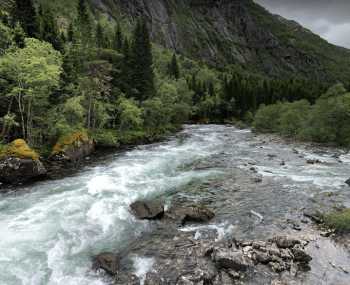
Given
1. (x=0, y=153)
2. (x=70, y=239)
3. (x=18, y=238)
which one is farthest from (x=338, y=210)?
(x=0, y=153)

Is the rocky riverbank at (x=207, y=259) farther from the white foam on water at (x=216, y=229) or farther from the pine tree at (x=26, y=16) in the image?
the pine tree at (x=26, y=16)

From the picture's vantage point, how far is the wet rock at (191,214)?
1553cm

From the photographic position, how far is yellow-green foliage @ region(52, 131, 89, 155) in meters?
29.4

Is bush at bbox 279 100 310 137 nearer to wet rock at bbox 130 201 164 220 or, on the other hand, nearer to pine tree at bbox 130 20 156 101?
pine tree at bbox 130 20 156 101

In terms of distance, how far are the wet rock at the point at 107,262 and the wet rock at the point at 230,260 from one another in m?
3.86

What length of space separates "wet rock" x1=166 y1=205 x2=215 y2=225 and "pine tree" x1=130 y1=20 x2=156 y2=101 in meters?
37.9

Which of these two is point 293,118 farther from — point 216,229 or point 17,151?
point 17,151

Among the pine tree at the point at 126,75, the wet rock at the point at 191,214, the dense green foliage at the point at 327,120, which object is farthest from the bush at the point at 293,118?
the wet rock at the point at 191,214

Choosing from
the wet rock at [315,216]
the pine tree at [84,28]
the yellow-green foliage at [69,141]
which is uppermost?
the pine tree at [84,28]

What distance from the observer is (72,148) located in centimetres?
3017

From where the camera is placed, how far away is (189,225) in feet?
49.4

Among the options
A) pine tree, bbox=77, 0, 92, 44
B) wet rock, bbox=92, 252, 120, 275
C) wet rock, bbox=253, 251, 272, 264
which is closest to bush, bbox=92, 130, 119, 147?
wet rock, bbox=92, 252, 120, 275

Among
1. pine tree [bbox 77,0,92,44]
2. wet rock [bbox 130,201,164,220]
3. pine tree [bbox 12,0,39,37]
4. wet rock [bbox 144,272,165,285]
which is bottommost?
wet rock [bbox 144,272,165,285]

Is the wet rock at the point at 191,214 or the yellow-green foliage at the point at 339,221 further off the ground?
the yellow-green foliage at the point at 339,221
